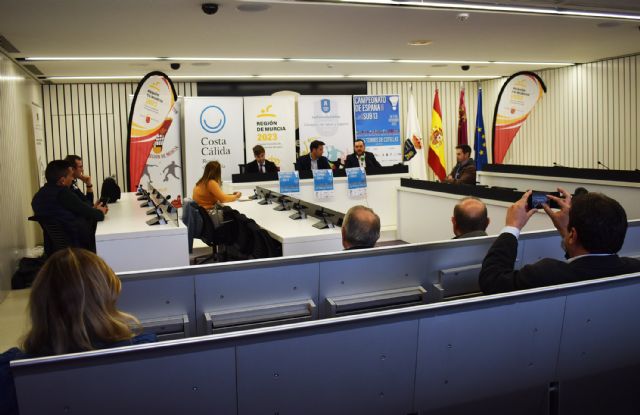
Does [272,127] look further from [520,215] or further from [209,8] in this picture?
[520,215]

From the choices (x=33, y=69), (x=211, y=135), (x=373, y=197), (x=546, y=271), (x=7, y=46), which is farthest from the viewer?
(x=211, y=135)

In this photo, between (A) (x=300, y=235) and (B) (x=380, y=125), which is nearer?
(A) (x=300, y=235)

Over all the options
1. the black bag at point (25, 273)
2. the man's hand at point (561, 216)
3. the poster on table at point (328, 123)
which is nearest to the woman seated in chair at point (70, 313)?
the man's hand at point (561, 216)

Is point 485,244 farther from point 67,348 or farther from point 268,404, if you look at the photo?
point 67,348

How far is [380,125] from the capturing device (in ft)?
40.1

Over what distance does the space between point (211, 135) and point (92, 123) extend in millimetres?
2484

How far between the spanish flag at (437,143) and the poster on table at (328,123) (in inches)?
84.5

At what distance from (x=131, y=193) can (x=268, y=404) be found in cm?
736

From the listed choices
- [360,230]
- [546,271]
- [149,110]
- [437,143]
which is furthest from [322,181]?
[546,271]

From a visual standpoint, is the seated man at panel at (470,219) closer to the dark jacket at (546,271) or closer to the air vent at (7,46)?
the dark jacket at (546,271)

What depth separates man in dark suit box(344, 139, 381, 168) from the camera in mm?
9688

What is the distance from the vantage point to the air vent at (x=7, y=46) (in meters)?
6.80

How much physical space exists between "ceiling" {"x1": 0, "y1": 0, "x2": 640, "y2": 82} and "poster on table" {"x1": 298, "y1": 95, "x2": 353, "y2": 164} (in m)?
1.16

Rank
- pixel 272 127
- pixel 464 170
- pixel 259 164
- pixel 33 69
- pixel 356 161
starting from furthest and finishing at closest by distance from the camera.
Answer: pixel 272 127 < pixel 356 161 < pixel 259 164 < pixel 33 69 < pixel 464 170
